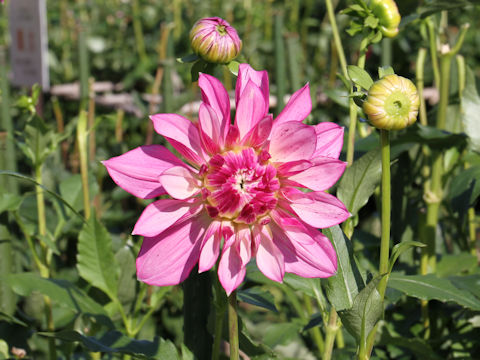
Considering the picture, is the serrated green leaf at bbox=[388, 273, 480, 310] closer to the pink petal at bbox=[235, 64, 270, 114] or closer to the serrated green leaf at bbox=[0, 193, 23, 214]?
the pink petal at bbox=[235, 64, 270, 114]

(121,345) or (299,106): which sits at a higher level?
(299,106)

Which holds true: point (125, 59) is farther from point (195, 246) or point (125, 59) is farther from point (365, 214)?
point (195, 246)

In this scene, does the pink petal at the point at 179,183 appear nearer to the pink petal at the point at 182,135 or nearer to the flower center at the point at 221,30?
the pink petal at the point at 182,135

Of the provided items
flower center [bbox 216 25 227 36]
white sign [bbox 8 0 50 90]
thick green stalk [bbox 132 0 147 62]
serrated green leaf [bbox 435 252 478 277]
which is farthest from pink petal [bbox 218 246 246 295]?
thick green stalk [bbox 132 0 147 62]

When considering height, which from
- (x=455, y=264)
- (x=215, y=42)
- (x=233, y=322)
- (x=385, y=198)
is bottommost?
(x=455, y=264)

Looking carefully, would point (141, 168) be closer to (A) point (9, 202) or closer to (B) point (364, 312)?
(B) point (364, 312)

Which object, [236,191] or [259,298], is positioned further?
[259,298]

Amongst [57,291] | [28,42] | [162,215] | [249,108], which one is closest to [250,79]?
[249,108]
